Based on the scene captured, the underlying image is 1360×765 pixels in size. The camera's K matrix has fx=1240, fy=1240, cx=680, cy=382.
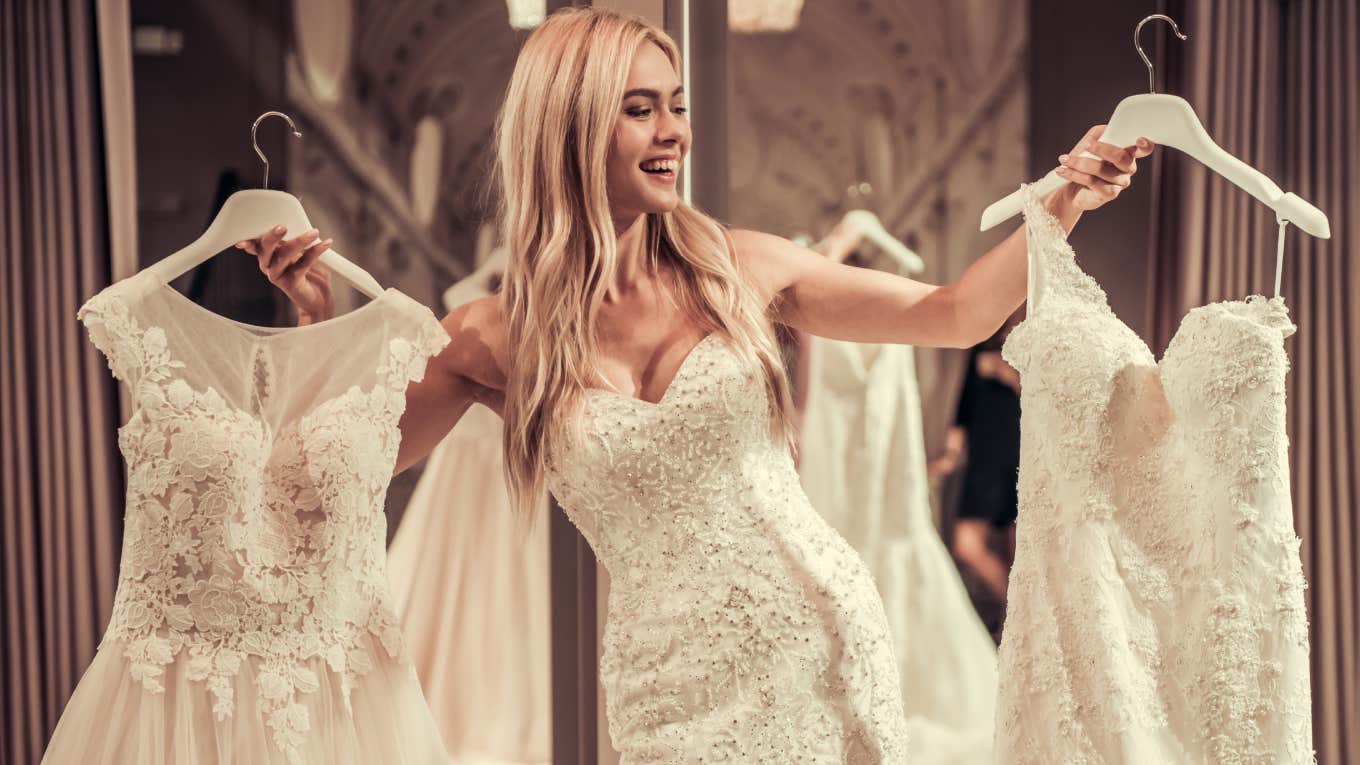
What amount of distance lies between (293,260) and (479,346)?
0.30 m

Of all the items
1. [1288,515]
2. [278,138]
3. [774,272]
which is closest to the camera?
[1288,515]

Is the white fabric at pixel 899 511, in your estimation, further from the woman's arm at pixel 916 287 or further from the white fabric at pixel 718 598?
the white fabric at pixel 718 598

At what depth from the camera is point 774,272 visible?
1.98 meters

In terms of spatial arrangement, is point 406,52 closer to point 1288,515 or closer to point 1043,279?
point 1043,279

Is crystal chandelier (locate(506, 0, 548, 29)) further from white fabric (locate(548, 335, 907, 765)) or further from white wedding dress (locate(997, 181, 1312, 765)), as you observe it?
white wedding dress (locate(997, 181, 1312, 765))

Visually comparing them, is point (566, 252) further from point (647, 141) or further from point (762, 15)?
point (762, 15)

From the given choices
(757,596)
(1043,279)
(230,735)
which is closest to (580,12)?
(1043,279)

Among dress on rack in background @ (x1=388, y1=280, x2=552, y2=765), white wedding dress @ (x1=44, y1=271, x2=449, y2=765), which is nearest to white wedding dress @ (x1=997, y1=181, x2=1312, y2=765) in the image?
white wedding dress @ (x1=44, y1=271, x2=449, y2=765)

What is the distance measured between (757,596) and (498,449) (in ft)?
3.24

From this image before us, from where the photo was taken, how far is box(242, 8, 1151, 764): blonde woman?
5.61ft

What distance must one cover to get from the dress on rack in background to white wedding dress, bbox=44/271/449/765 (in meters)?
0.67

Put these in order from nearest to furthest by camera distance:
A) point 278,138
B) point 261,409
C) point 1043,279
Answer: point 1043,279 → point 261,409 → point 278,138

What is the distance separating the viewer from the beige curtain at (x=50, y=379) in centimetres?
247

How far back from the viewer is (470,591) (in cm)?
254
